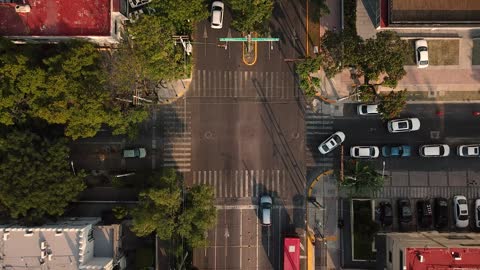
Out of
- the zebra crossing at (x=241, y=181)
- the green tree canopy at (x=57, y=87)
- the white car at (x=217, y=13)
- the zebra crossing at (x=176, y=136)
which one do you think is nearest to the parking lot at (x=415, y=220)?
the zebra crossing at (x=241, y=181)

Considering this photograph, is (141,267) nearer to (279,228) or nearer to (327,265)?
(279,228)

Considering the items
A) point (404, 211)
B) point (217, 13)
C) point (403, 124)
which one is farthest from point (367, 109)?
point (217, 13)

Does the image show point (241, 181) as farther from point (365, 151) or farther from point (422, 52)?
point (422, 52)

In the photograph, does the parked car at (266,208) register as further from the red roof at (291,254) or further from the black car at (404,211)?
the black car at (404,211)

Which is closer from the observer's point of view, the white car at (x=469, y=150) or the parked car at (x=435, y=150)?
the parked car at (x=435, y=150)

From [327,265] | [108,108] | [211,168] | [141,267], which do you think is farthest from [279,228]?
[108,108]

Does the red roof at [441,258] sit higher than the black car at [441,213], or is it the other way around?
the black car at [441,213]
